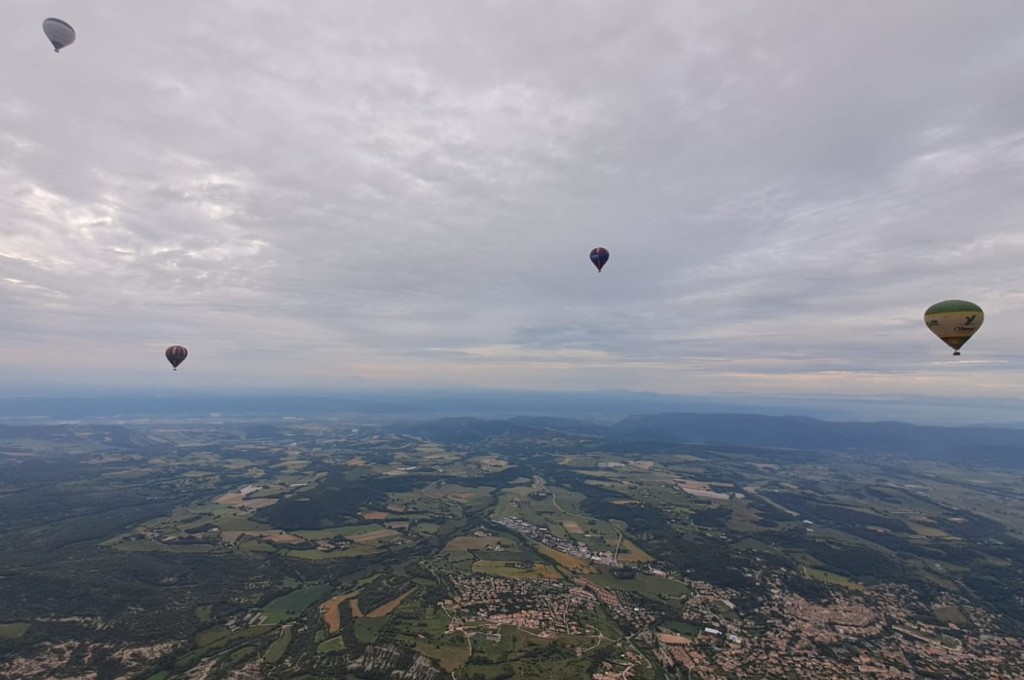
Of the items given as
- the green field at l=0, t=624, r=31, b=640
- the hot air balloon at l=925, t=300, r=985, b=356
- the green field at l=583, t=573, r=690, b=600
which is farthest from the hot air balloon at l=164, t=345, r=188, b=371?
the hot air balloon at l=925, t=300, r=985, b=356

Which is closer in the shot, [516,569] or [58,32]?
[58,32]

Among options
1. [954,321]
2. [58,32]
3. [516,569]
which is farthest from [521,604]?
[58,32]

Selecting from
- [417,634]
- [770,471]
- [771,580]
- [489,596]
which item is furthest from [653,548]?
[770,471]

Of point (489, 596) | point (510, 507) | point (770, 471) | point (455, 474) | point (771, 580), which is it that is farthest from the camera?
point (770, 471)

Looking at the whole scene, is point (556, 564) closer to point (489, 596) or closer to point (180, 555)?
point (489, 596)

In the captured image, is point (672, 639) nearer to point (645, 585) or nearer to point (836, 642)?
point (645, 585)

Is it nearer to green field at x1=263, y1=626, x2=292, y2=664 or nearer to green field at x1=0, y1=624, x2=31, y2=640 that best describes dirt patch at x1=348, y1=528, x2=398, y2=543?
green field at x1=263, y1=626, x2=292, y2=664
